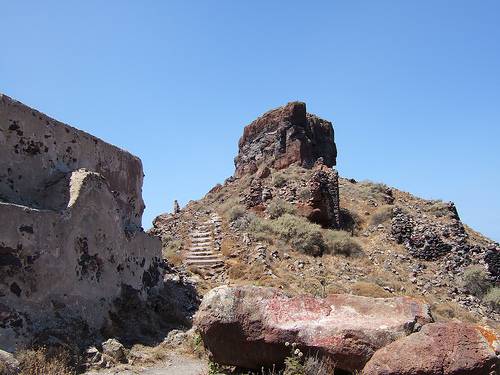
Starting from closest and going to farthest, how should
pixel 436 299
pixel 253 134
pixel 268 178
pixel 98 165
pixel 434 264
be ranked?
pixel 98 165, pixel 436 299, pixel 434 264, pixel 268 178, pixel 253 134

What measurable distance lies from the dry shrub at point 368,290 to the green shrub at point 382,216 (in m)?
10.5

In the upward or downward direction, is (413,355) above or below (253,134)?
below

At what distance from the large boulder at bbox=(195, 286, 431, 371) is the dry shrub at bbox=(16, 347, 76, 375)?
7.38ft

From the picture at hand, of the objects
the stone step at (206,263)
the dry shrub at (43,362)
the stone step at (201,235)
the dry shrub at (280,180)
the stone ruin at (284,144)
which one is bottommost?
the dry shrub at (43,362)

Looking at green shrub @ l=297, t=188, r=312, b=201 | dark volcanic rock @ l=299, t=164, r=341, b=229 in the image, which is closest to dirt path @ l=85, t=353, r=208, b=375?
dark volcanic rock @ l=299, t=164, r=341, b=229

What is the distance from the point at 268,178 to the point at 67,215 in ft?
73.0

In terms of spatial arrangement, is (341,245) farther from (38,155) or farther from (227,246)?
(38,155)

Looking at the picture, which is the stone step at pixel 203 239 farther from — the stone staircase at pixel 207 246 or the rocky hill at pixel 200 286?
the rocky hill at pixel 200 286

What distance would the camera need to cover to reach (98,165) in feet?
41.5

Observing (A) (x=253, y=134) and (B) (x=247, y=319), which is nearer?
(B) (x=247, y=319)

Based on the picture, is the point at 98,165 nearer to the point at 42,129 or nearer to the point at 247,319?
the point at 42,129

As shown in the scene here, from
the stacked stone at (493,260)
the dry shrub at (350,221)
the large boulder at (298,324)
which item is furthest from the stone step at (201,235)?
the large boulder at (298,324)

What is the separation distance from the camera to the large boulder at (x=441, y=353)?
16.8 ft

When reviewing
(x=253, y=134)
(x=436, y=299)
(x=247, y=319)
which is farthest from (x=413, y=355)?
(x=253, y=134)
